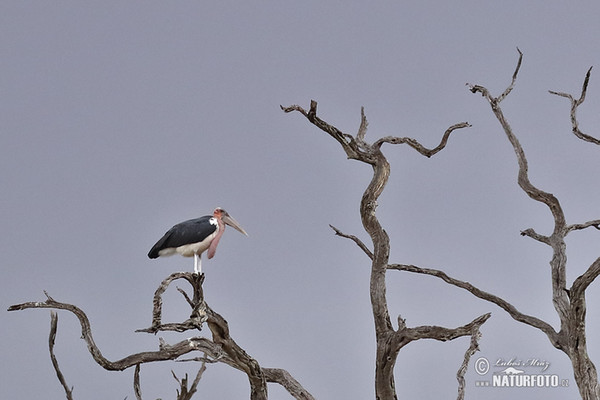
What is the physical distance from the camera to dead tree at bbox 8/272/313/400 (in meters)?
6.63

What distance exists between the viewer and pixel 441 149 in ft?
28.7

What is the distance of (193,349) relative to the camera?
7.43 m

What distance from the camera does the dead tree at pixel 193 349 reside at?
6629mm

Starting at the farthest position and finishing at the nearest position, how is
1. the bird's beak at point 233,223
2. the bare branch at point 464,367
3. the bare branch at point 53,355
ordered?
the bird's beak at point 233,223 < the bare branch at point 464,367 < the bare branch at point 53,355

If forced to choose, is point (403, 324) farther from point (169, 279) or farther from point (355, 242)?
point (169, 279)

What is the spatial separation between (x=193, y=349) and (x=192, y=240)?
0.87 meters

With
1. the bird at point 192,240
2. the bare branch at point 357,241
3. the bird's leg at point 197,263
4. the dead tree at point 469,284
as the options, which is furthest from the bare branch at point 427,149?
the bird's leg at point 197,263

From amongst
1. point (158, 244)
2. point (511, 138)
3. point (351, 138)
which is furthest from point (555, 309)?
point (158, 244)

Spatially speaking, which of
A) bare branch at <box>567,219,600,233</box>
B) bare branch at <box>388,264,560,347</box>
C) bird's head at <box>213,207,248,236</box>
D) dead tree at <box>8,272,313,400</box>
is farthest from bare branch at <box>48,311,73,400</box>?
bare branch at <box>567,219,600,233</box>

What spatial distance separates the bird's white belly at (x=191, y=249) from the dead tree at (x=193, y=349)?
21.7 inches

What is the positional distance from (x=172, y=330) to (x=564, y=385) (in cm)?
452

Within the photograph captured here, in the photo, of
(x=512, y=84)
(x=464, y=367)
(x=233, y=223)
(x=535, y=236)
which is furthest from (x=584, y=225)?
(x=233, y=223)

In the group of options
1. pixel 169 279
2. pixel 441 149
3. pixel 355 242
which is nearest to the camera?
pixel 169 279

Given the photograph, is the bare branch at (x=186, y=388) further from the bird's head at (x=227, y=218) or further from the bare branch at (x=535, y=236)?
the bare branch at (x=535, y=236)
